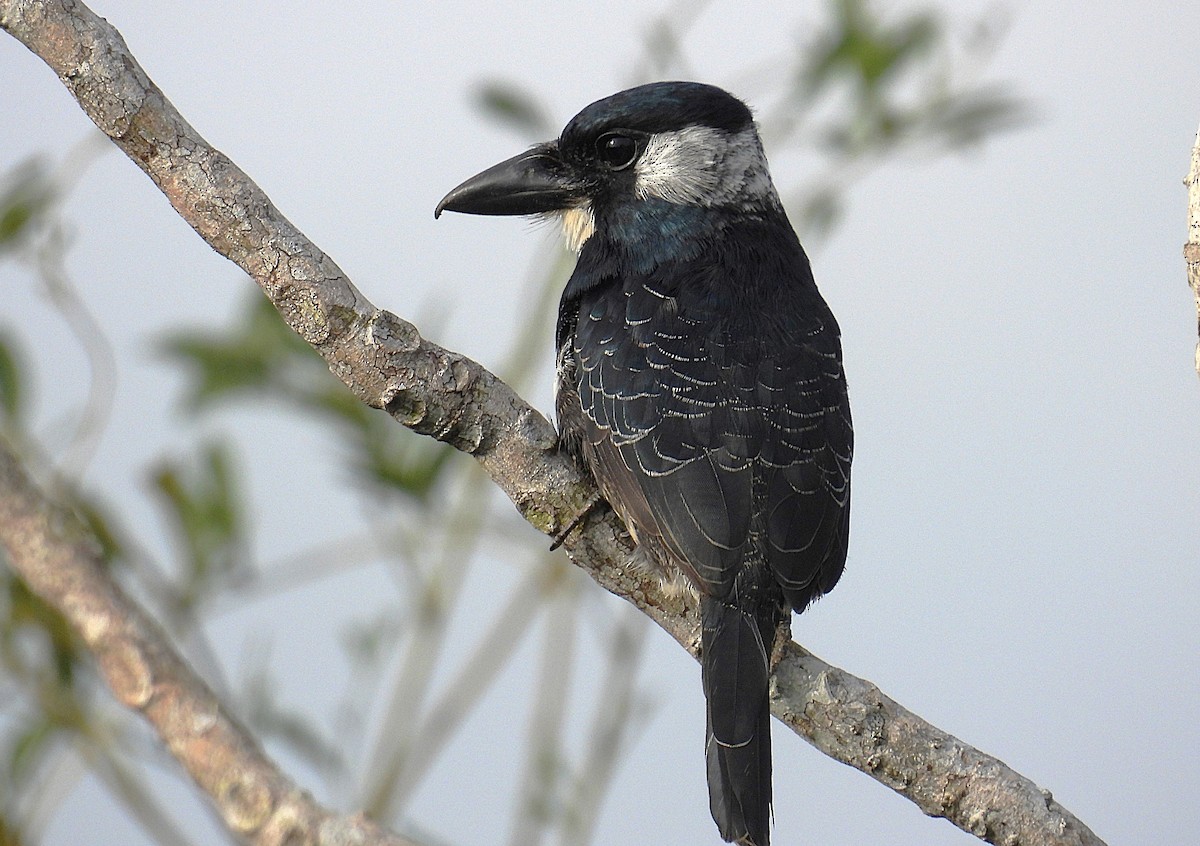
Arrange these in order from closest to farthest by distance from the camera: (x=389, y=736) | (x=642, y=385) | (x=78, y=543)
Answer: (x=78, y=543) < (x=642, y=385) < (x=389, y=736)

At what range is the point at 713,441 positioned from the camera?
1.58m

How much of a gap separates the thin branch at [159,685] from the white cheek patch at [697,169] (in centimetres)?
88

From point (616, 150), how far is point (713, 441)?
1.67ft

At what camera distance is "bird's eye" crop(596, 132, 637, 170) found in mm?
1863

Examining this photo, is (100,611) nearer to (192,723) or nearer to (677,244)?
(192,723)

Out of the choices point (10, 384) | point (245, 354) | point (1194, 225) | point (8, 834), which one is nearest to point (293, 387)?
point (245, 354)

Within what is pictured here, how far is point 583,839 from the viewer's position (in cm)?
211

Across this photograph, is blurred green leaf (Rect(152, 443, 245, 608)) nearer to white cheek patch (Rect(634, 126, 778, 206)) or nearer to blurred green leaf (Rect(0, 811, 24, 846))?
blurred green leaf (Rect(0, 811, 24, 846))

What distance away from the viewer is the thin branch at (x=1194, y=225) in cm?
134

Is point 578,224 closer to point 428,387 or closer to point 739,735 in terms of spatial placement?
point 428,387

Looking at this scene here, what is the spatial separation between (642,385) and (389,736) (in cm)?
79


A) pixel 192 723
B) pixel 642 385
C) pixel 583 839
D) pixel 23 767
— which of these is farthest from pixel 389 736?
pixel 192 723

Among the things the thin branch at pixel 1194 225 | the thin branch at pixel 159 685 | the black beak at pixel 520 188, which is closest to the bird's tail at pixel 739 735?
the thin branch at pixel 159 685

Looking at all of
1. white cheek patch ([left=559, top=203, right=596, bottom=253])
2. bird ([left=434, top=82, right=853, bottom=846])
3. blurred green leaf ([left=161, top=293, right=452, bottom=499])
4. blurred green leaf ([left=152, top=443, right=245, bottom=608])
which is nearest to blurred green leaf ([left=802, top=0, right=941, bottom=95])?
bird ([left=434, top=82, right=853, bottom=846])
